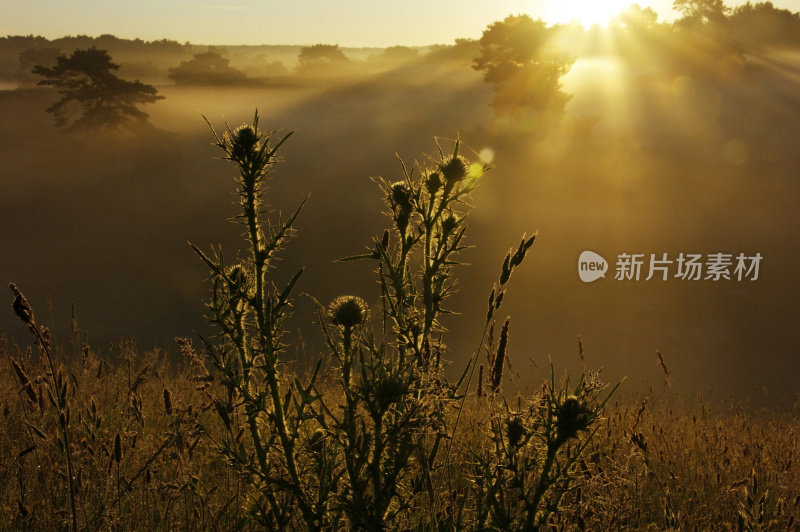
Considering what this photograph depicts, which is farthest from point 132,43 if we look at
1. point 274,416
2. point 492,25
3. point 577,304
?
point 274,416

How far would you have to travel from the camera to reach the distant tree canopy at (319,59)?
9025 centimetres

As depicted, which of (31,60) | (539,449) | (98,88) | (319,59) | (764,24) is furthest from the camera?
(319,59)

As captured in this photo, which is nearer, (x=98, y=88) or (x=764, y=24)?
(x=98, y=88)

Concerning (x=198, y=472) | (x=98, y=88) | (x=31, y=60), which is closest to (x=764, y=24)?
(x=98, y=88)

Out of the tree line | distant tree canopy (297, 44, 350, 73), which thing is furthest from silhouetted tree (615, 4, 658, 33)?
distant tree canopy (297, 44, 350, 73)

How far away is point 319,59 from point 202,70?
2496 cm

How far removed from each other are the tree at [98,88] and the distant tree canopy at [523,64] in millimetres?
18202

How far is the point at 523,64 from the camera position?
35.8 meters

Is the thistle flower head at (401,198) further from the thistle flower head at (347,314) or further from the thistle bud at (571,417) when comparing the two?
the thistle bud at (571,417)

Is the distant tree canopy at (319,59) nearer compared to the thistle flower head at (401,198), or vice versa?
the thistle flower head at (401,198)

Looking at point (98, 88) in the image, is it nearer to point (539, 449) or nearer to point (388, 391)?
point (388, 391)

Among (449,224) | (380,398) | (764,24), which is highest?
(764,24)

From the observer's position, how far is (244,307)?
80.0 inches

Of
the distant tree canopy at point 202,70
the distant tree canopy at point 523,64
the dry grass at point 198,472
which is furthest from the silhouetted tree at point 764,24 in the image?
the dry grass at point 198,472
